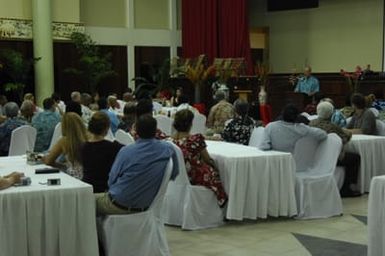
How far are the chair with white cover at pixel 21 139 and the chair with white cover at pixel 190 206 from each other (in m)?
1.82

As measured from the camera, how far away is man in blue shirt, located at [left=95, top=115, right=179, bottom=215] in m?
4.20

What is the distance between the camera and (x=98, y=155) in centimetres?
440

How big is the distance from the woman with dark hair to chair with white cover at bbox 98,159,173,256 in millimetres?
1185

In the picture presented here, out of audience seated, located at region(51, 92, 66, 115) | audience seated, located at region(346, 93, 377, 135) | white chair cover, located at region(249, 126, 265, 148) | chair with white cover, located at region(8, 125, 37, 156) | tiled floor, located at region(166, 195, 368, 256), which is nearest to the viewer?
tiled floor, located at region(166, 195, 368, 256)

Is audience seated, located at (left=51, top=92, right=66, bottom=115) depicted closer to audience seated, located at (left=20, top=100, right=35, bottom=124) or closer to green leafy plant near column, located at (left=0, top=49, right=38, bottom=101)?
audience seated, located at (left=20, top=100, right=35, bottom=124)

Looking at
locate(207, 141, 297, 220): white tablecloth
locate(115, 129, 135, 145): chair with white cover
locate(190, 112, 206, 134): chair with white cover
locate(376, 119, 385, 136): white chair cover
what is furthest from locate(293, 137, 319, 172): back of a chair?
locate(190, 112, 206, 134): chair with white cover

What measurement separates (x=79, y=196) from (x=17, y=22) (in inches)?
433

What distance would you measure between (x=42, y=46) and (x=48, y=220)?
1072 cm

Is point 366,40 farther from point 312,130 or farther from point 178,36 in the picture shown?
point 312,130

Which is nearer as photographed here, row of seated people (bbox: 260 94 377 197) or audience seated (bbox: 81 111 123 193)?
audience seated (bbox: 81 111 123 193)

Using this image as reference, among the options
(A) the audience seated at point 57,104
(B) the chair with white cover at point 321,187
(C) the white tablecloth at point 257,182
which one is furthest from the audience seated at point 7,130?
(B) the chair with white cover at point 321,187

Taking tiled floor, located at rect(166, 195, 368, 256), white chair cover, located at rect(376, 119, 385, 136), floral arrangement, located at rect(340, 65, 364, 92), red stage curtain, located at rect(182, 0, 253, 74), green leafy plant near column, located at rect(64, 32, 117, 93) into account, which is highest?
red stage curtain, located at rect(182, 0, 253, 74)

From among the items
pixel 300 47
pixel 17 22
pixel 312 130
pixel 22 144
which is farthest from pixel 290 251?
pixel 300 47

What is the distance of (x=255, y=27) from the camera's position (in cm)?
1773
